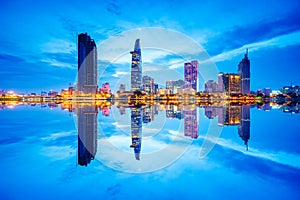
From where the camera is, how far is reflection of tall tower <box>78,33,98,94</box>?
150m

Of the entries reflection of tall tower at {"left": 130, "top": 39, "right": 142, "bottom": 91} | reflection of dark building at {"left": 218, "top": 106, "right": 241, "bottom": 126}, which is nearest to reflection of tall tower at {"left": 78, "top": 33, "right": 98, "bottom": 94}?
reflection of tall tower at {"left": 130, "top": 39, "right": 142, "bottom": 91}

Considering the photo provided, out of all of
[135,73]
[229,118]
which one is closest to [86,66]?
[135,73]

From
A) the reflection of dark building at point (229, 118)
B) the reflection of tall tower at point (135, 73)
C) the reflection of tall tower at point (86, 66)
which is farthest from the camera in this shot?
the reflection of tall tower at point (135, 73)

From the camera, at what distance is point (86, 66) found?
152500 mm

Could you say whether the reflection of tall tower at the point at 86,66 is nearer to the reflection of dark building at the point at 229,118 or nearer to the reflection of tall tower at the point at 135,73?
the reflection of tall tower at the point at 135,73

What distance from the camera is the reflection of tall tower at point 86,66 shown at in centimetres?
14962

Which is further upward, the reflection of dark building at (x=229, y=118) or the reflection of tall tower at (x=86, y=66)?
the reflection of tall tower at (x=86, y=66)

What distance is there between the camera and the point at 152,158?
919 centimetres

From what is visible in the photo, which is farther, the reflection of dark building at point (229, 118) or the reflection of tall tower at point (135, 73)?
the reflection of tall tower at point (135, 73)

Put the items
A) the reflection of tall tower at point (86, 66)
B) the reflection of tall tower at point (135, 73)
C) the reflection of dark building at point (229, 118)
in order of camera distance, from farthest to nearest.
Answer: the reflection of tall tower at point (135, 73) < the reflection of tall tower at point (86, 66) < the reflection of dark building at point (229, 118)

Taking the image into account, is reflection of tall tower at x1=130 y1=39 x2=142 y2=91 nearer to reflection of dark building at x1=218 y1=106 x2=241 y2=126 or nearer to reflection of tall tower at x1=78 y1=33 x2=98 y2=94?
reflection of tall tower at x1=78 y1=33 x2=98 y2=94

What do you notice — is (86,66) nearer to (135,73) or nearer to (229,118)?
(135,73)

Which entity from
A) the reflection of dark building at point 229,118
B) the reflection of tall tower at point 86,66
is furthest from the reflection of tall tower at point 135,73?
the reflection of dark building at point 229,118

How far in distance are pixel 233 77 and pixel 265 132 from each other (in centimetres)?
19261
